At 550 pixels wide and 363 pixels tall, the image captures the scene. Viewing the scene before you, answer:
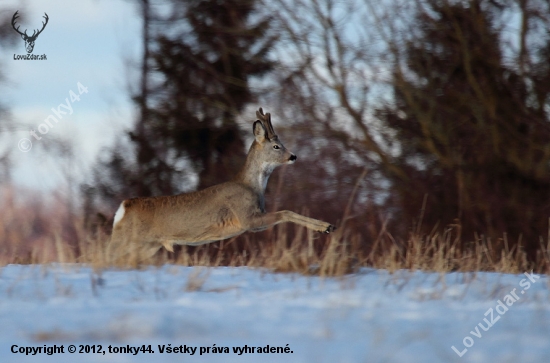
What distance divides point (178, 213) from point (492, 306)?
5282 mm

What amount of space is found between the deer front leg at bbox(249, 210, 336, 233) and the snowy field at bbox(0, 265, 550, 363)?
6.73 ft

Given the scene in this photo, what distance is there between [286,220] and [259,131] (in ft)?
5.51

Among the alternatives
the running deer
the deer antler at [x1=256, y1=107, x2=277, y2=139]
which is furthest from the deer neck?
the deer antler at [x1=256, y1=107, x2=277, y2=139]

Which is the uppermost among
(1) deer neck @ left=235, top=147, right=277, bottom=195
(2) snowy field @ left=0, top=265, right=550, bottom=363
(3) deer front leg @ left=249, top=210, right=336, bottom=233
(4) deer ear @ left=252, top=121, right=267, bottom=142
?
(4) deer ear @ left=252, top=121, right=267, bottom=142

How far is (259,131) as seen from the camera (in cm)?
984

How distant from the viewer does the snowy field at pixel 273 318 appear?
338 cm

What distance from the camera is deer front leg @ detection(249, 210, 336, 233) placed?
8.11 metres

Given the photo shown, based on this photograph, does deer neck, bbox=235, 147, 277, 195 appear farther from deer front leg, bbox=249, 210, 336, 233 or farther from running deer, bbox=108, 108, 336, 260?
deer front leg, bbox=249, 210, 336, 233

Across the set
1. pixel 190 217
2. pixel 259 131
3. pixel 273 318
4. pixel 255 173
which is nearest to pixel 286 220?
pixel 255 173

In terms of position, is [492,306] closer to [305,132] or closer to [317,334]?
[317,334]

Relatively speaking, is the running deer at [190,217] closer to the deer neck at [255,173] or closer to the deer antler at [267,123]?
the deer neck at [255,173]

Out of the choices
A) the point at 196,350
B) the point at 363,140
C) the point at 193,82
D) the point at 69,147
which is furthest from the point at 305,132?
the point at 196,350

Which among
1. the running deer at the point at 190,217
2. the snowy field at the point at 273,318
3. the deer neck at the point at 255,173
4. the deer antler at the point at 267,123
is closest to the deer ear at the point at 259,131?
the deer antler at the point at 267,123

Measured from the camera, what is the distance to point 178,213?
9.34 metres
